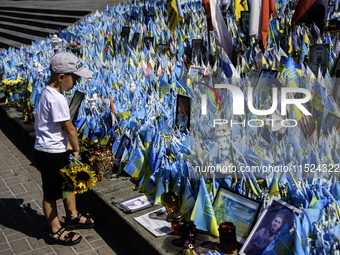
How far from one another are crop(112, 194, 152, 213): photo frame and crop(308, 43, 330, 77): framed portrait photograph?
11.3 feet

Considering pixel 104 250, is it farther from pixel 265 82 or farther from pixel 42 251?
pixel 265 82

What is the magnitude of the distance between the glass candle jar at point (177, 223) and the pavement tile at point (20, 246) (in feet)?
5.53

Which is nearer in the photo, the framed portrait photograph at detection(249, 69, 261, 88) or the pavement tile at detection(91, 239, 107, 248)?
the pavement tile at detection(91, 239, 107, 248)

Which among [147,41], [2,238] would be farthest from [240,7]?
[2,238]

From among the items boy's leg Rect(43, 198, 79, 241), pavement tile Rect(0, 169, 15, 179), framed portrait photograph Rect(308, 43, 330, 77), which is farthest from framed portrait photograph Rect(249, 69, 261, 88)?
pavement tile Rect(0, 169, 15, 179)

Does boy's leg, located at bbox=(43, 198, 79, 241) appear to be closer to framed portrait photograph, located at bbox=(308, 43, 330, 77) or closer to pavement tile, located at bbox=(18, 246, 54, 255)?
pavement tile, located at bbox=(18, 246, 54, 255)

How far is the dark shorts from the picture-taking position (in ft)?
14.1

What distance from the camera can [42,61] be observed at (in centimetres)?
1058

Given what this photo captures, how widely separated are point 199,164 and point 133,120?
1691 millimetres

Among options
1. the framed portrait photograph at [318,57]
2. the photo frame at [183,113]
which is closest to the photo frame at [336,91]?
the framed portrait photograph at [318,57]

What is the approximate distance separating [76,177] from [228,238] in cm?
167

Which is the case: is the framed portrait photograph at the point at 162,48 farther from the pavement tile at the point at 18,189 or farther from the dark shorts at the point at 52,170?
the dark shorts at the point at 52,170

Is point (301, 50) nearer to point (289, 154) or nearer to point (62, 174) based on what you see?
point (289, 154)

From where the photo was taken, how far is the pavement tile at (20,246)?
4552 mm
